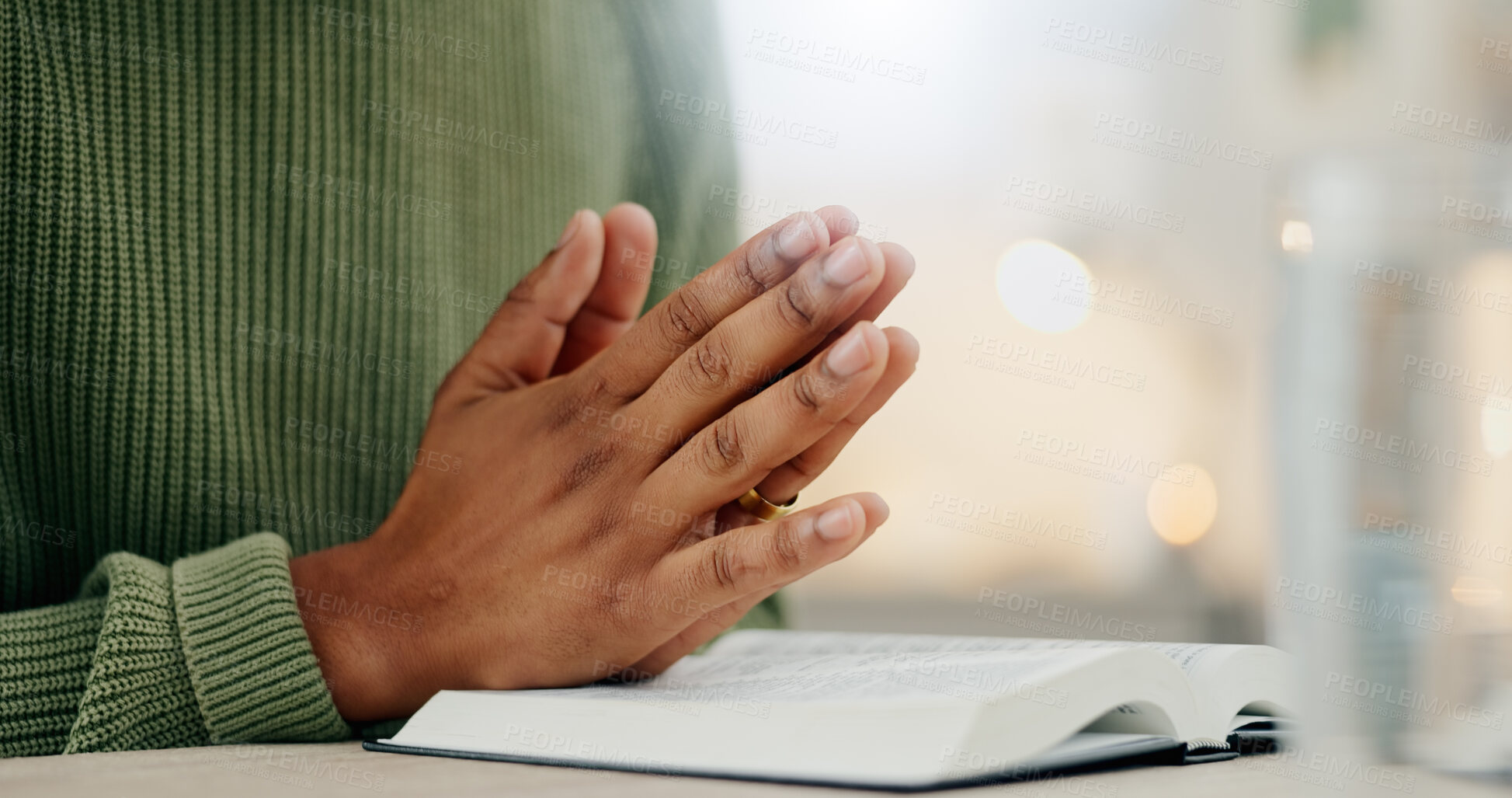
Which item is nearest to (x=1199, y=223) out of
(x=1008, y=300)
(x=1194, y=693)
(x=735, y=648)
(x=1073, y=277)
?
(x=1073, y=277)

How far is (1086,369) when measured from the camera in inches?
90.4

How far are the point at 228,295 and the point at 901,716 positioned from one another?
0.57m

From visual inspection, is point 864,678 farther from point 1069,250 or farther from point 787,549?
point 1069,250

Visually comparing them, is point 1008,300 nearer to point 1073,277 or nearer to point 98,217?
point 1073,277

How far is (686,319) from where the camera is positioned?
49 centimetres

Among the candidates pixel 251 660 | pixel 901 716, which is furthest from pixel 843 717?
pixel 251 660

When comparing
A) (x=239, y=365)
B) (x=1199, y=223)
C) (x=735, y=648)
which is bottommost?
(x=735, y=648)

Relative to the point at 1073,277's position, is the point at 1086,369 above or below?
below

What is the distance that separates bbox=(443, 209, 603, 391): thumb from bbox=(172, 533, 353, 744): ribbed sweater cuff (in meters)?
0.16

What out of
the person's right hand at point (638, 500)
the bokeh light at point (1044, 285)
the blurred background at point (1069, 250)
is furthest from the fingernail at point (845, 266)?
the bokeh light at point (1044, 285)

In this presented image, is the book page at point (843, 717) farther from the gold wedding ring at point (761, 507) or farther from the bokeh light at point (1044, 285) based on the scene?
the bokeh light at point (1044, 285)

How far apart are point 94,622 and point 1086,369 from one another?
6.83ft

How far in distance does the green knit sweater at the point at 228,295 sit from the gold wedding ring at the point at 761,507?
0.18 m

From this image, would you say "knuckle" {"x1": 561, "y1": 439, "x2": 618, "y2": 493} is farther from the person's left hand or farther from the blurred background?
the blurred background
